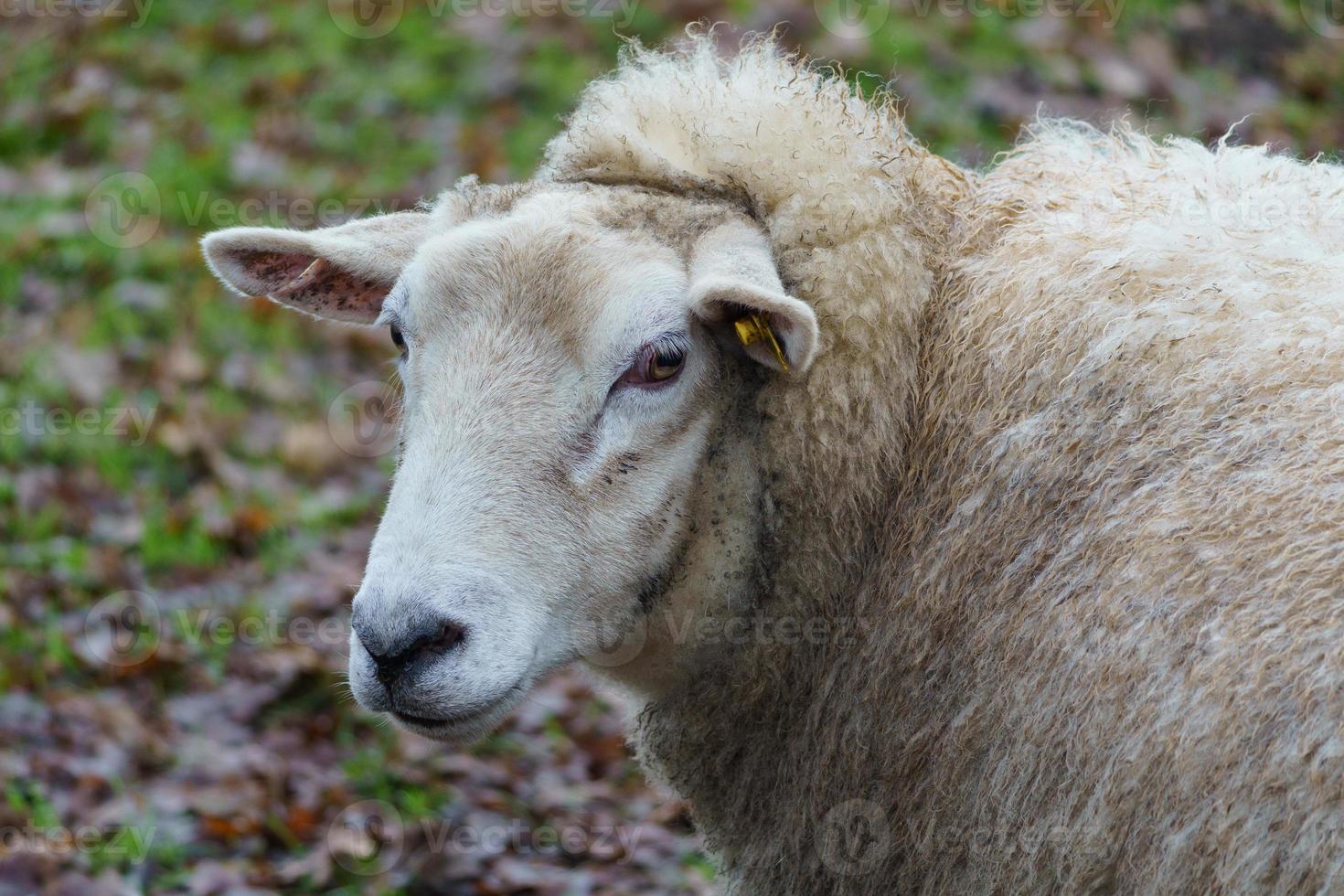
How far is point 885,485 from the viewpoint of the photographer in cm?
305

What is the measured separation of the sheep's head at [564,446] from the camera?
2.71 meters

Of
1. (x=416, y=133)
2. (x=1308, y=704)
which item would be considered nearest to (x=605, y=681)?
(x=1308, y=704)

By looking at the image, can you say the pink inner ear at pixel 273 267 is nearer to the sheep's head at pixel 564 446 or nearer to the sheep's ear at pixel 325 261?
the sheep's ear at pixel 325 261

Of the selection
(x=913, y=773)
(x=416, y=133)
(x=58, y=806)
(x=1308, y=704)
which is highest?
(x=1308, y=704)

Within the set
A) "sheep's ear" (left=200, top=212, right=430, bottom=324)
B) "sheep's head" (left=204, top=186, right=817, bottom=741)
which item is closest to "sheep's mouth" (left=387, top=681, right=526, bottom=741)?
"sheep's head" (left=204, top=186, right=817, bottom=741)

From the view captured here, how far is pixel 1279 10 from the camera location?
8109 mm

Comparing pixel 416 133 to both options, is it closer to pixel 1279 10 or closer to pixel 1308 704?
pixel 1279 10

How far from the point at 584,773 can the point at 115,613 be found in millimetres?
1961

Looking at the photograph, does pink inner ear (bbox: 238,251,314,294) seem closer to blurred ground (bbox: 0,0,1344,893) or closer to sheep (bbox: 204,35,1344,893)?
sheep (bbox: 204,35,1344,893)

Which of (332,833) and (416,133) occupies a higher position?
(416,133)

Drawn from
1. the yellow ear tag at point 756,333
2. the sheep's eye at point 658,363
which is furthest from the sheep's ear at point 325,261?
the yellow ear tag at point 756,333

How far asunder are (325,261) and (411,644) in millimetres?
1212

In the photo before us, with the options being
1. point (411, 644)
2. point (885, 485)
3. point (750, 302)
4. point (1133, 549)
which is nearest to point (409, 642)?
point (411, 644)

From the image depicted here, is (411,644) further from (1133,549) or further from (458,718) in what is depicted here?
(1133,549)
